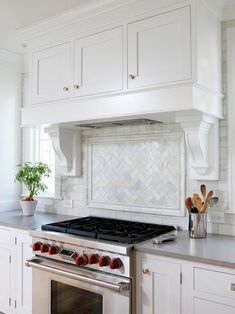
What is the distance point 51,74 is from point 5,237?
56.6 inches

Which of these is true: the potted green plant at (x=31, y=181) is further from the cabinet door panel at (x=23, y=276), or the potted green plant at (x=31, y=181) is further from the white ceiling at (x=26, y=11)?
the white ceiling at (x=26, y=11)

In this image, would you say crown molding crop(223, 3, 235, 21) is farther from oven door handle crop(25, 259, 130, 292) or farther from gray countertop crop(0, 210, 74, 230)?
gray countertop crop(0, 210, 74, 230)

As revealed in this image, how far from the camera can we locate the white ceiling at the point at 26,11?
2451 mm

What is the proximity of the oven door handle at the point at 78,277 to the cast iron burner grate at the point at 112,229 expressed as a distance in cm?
25

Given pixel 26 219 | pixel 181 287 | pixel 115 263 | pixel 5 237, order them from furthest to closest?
1. pixel 26 219
2. pixel 5 237
3. pixel 115 263
4. pixel 181 287

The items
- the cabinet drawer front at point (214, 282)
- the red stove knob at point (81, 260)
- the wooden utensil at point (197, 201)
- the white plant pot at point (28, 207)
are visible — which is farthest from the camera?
the white plant pot at point (28, 207)

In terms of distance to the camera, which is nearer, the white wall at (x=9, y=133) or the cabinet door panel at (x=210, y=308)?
the cabinet door panel at (x=210, y=308)

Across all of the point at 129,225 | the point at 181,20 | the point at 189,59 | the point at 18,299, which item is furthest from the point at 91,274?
the point at 181,20

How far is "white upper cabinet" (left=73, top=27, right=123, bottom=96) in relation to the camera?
93.1 inches

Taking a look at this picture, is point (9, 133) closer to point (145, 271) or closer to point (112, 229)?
point (112, 229)

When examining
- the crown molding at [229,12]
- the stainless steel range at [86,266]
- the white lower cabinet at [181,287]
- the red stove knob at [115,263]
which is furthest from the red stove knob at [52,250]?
the crown molding at [229,12]

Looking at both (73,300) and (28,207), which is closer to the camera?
(73,300)

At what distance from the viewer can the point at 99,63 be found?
246cm

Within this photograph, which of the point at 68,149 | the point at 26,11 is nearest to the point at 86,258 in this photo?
the point at 68,149
